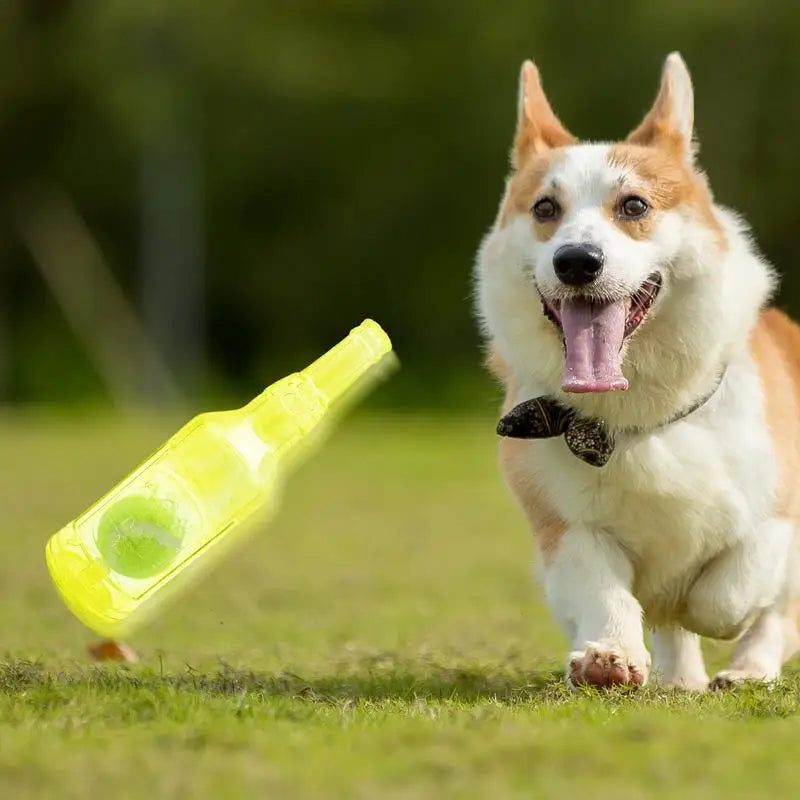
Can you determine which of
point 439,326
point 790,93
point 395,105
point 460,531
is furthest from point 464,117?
point 460,531

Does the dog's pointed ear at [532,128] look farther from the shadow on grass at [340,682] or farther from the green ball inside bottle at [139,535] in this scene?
the green ball inside bottle at [139,535]

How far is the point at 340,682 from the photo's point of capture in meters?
4.45

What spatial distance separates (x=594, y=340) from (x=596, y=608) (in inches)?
27.2

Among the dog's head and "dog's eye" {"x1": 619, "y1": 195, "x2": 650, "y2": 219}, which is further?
"dog's eye" {"x1": 619, "y1": 195, "x2": 650, "y2": 219}

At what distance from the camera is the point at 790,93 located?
23094 millimetres

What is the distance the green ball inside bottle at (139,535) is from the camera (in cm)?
392

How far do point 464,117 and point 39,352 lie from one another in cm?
697

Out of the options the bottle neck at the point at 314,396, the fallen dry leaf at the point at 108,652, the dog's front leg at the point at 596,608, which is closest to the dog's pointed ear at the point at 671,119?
the bottle neck at the point at 314,396

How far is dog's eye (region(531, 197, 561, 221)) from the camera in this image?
452cm

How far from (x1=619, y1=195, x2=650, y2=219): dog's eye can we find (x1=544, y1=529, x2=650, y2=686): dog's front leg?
0.86 meters

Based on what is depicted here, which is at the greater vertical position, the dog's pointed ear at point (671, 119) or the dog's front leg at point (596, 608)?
the dog's pointed ear at point (671, 119)

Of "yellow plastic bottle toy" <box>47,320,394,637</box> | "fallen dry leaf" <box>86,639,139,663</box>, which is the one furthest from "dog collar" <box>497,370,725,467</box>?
"fallen dry leaf" <box>86,639,139,663</box>

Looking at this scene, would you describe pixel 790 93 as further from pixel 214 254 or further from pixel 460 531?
pixel 460 531

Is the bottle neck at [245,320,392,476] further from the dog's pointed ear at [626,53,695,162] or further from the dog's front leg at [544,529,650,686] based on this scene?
the dog's pointed ear at [626,53,695,162]
